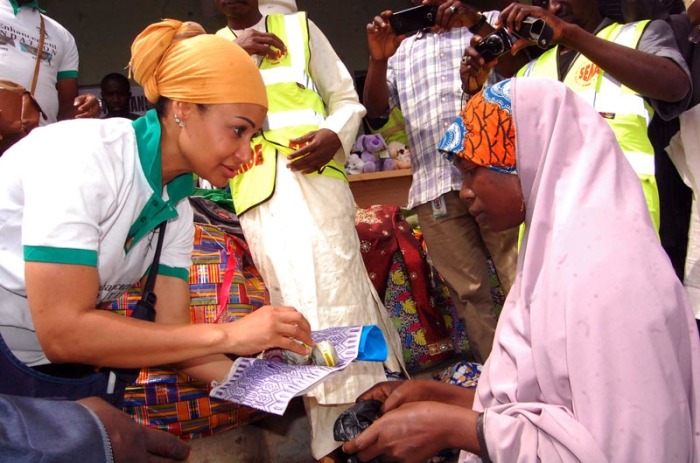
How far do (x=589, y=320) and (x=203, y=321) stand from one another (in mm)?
1706

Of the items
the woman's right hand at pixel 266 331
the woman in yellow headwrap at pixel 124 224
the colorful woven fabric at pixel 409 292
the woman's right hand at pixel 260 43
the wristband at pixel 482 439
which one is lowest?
the colorful woven fabric at pixel 409 292

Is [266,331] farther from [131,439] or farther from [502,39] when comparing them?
[502,39]

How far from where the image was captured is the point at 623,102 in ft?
8.33

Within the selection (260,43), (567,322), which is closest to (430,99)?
(260,43)

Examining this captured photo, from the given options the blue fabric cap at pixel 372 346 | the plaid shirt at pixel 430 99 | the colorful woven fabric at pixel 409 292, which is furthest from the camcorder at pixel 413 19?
the blue fabric cap at pixel 372 346

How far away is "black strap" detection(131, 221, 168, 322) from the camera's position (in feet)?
6.43

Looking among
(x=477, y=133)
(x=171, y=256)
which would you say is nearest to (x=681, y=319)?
(x=477, y=133)

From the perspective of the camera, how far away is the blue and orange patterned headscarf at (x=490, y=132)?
5.94ft

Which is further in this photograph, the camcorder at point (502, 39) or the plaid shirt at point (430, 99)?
the plaid shirt at point (430, 99)

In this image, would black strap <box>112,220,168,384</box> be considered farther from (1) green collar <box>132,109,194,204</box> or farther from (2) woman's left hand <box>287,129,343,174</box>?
(2) woman's left hand <box>287,129,343,174</box>

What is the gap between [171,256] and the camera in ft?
6.90

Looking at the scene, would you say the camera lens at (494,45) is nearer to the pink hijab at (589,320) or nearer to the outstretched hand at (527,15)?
the outstretched hand at (527,15)

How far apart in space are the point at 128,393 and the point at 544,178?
180 centimetres

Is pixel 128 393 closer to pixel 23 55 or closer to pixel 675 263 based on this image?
pixel 23 55
